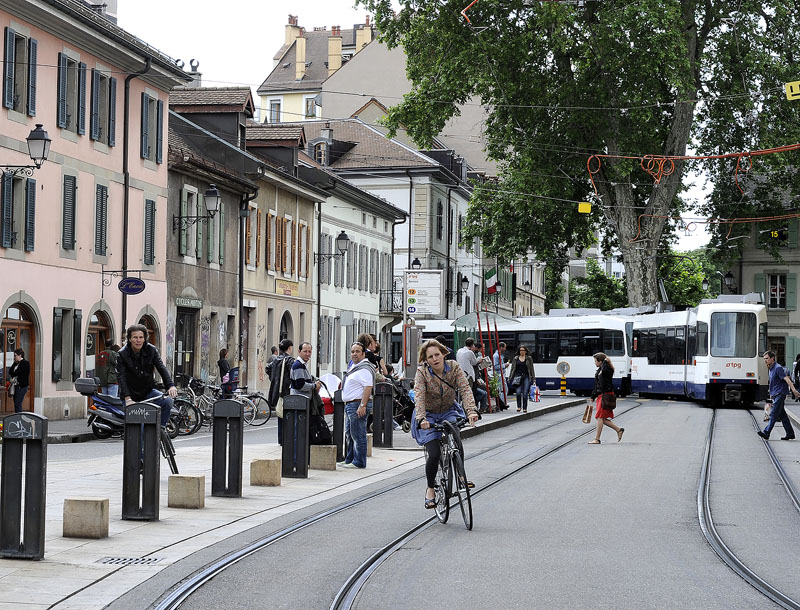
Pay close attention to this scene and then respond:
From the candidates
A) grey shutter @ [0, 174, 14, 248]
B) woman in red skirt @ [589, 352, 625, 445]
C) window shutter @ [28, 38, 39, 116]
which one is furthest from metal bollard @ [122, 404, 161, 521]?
window shutter @ [28, 38, 39, 116]

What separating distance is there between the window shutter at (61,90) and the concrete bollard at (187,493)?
18472 millimetres

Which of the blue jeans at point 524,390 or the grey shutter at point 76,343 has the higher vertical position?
the grey shutter at point 76,343

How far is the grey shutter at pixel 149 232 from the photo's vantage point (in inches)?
1369

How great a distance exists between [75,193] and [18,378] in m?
5.20

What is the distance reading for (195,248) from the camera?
3816 centimetres

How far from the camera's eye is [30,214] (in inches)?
1129

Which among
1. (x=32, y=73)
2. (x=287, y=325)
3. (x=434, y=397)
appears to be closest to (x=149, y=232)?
(x=32, y=73)

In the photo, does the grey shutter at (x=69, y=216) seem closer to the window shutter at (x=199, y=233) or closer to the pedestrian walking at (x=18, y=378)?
the pedestrian walking at (x=18, y=378)

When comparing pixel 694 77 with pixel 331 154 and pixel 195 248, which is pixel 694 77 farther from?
pixel 331 154

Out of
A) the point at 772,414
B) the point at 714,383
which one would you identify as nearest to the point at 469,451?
the point at 772,414

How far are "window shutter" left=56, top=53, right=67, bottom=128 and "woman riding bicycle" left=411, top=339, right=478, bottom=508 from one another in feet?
64.0

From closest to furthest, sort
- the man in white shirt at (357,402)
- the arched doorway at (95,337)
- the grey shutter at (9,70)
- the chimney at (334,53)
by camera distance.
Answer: the man in white shirt at (357,402)
the grey shutter at (9,70)
the arched doorway at (95,337)
the chimney at (334,53)

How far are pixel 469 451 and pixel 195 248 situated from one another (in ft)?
58.6

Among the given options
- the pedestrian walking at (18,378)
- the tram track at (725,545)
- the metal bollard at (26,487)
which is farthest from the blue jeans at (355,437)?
the pedestrian walking at (18,378)
